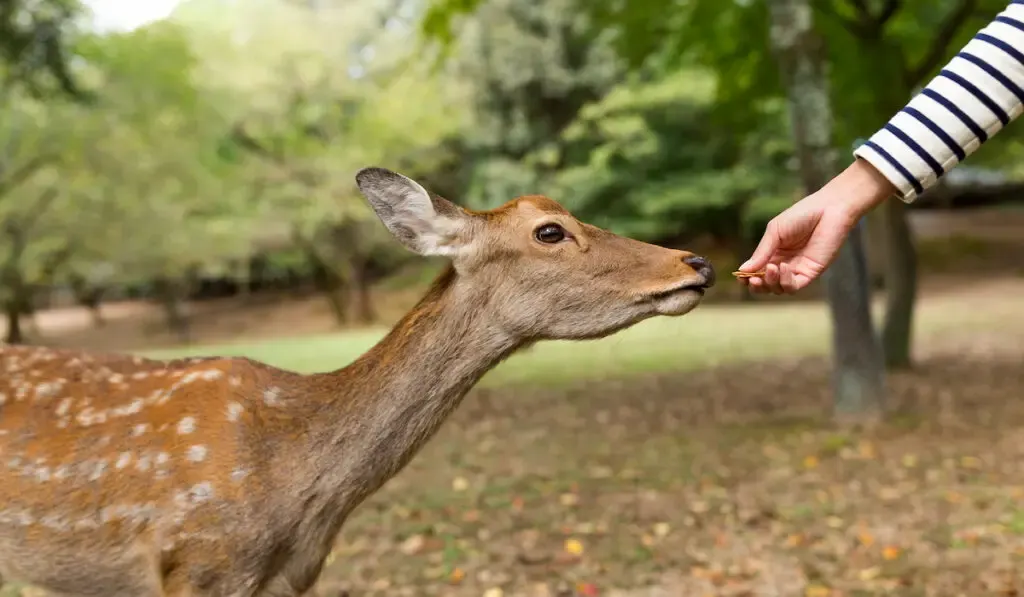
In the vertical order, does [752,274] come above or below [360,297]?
below

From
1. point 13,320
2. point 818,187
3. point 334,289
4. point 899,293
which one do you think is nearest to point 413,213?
point 818,187

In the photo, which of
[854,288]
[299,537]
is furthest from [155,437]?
[854,288]

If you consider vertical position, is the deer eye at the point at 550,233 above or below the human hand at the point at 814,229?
above

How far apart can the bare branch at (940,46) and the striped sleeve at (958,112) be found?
7.15 m

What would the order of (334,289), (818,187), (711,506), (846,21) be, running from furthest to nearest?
(334,289) → (846,21) → (818,187) → (711,506)

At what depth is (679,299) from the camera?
229 cm

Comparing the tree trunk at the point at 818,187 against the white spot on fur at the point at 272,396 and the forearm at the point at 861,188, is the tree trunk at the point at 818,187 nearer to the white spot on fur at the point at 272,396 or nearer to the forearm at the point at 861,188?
the forearm at the point at 861,188

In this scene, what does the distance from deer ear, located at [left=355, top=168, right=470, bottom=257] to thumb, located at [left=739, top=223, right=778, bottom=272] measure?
78cm

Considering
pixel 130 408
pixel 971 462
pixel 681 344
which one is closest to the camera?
pixel 130 408

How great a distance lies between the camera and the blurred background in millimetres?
4402

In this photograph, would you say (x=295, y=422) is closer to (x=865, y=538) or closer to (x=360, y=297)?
(x=865, y=538)

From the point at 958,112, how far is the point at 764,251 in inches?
19.8

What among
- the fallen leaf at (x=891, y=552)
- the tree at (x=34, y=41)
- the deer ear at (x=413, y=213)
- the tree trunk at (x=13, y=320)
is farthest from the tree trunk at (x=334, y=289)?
the deer ear at (x=413, y=213)

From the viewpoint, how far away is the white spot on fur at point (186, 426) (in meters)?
2.34
